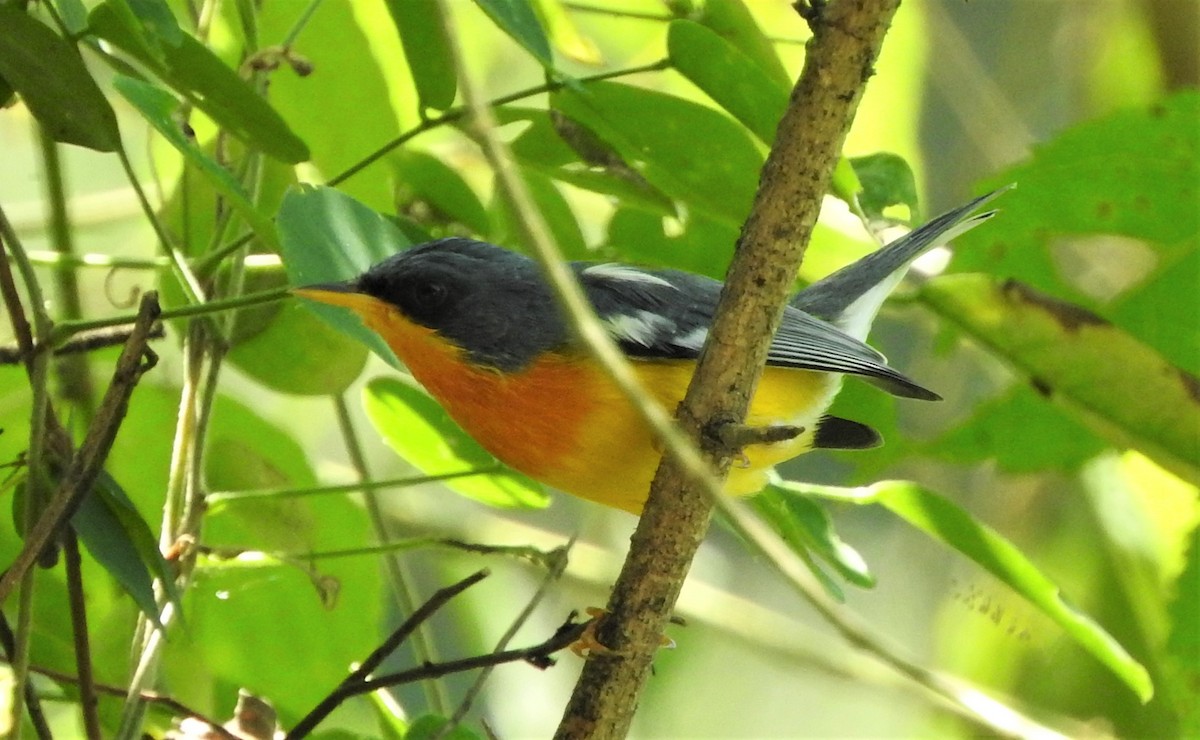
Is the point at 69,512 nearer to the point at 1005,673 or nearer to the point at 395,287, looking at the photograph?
the point at 395,287

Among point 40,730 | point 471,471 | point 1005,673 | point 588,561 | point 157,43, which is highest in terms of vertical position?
point 1005,673

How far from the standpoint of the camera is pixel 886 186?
2422mm

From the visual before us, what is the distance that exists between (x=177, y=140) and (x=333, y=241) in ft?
0.94

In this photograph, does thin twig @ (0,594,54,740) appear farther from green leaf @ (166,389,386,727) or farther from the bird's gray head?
the bird's gray head

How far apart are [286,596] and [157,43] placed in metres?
1.10

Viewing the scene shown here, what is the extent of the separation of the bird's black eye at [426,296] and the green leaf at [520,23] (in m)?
0.80

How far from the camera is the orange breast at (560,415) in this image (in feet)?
7.75

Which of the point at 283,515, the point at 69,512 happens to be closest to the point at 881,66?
the point at 283,515

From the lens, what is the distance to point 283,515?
2.39 m

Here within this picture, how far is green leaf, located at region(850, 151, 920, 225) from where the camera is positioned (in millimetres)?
2396

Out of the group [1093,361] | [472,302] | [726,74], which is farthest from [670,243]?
[1093,361]

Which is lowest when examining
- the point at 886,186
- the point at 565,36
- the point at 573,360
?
the point at 573,360

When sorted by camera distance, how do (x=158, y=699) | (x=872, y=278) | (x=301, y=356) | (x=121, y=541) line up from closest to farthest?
(x=121, y=541) < (x=158, y=699) < (x=301, y=356) < (x=872, y=278)

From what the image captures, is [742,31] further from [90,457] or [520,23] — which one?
[90,457]
